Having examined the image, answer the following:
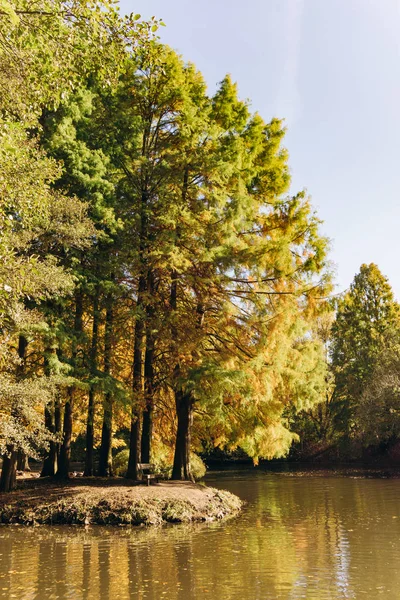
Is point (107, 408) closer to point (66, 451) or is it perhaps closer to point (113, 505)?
point (66, 451)

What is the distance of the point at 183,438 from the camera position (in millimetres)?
20188

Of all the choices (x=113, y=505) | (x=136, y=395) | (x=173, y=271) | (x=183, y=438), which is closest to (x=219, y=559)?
(x=113, y=505)

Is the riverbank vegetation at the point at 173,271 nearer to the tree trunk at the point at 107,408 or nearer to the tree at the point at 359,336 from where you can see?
the tree trunk at the point at 107,408

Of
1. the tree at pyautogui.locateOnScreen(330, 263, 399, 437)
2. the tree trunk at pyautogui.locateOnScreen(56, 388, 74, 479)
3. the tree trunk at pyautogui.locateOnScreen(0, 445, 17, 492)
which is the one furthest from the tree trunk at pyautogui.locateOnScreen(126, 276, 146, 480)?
the tree at pyautogui.locateOnScreen(330, 263, 399, 437)

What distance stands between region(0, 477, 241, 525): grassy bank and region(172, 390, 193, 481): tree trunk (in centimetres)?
193

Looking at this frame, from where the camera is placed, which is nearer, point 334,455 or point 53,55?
point 53,55

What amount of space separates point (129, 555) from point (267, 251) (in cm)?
1038

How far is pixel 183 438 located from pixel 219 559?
30.9 feet

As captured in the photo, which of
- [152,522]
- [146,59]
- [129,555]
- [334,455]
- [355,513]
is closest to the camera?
[146,59]

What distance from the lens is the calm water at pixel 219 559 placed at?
873 cm

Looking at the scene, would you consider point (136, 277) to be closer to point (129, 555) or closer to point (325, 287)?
point (325, 287)

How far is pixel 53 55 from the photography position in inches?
302

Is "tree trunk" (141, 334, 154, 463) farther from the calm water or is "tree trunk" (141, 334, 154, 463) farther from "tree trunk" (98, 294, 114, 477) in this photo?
the calm water

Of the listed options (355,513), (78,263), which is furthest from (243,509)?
(78,263)
